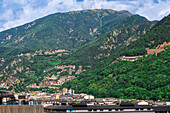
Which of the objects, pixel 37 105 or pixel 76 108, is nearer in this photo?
pixel 37 105

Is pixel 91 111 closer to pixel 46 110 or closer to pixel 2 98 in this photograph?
pixel 46 110

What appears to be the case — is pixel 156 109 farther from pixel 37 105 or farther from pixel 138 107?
pixel 37 105

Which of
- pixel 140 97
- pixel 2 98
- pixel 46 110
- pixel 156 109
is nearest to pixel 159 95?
pixel 140 97

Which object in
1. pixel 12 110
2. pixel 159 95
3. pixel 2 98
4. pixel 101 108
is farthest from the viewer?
pixel 159 95

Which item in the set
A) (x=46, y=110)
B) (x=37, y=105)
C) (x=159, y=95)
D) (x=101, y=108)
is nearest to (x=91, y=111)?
(x=101, y=108)

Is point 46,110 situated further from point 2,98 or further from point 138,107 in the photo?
point 2,98

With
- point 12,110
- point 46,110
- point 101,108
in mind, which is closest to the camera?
point 12,110

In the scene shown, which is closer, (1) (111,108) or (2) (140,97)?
(1) (111,108)

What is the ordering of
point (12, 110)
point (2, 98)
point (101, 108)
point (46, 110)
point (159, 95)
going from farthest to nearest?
point (159, 95) < point (101, 108) < point (46, 110) < point (2, 98) < point (12, 110)
